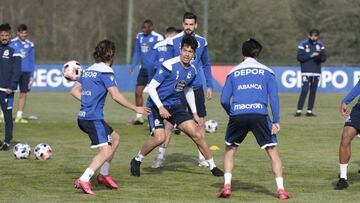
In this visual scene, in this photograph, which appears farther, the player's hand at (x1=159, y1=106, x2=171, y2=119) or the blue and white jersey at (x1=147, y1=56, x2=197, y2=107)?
the blue and white jersey at (x1=147, y1=56, x2=197, y2=107)

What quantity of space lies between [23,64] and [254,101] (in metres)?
11.7

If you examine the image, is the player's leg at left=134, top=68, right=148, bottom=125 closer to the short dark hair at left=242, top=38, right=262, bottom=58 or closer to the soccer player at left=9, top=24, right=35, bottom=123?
the soccer player at left=9, top=24, right=35, bottom=123

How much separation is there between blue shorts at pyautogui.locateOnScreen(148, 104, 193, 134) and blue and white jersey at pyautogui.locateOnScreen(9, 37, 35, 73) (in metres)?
9.68

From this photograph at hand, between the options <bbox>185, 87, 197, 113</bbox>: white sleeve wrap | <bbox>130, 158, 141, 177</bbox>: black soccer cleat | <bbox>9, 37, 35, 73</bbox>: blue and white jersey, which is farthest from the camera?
<bbox>9, 37, 35, 73</bbox>: blue and white jersey

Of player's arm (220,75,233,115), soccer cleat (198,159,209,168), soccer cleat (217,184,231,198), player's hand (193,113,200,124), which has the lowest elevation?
soccer cleat (198,159,209,168)

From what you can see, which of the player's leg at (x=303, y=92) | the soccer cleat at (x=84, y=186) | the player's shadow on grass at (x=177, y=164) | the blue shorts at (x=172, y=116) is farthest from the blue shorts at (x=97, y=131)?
the player's leg at (x=303, y=92)

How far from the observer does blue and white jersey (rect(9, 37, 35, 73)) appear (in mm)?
21125

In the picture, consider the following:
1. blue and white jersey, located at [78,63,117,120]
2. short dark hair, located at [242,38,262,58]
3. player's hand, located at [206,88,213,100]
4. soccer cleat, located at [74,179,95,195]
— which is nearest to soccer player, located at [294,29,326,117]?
player's hand, located at [206,88,213,100]

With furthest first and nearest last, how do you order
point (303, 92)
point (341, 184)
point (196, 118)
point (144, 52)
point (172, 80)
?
point (303, 92) < point (144, 52) < point (196, 118) < point (172, 80) < point (341, 184)

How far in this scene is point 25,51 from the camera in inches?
847

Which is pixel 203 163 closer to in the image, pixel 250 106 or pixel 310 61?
A: pixel 250 106

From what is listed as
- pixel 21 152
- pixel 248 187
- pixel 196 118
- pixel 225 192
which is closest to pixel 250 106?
pixel 225 192

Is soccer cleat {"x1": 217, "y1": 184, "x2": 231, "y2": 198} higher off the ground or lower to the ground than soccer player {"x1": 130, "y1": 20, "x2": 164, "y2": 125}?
lower

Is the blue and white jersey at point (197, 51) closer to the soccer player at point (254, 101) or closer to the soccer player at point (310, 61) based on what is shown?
the soccer player at point (254, 101)
